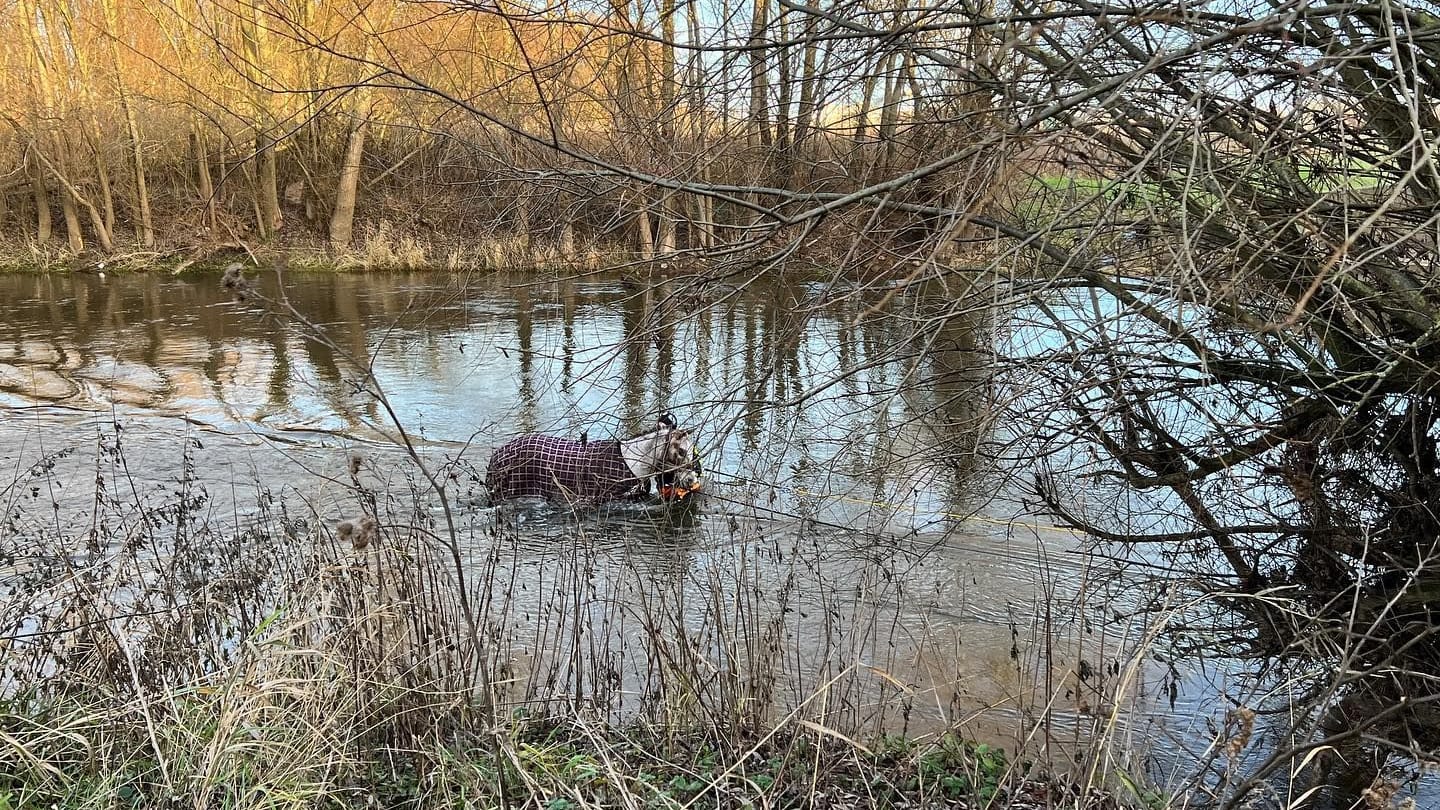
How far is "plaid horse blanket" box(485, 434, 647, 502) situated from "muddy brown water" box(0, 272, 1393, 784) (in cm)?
22

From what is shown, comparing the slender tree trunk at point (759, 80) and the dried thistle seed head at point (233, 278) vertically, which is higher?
the slender tree trunk at point (759, 80)

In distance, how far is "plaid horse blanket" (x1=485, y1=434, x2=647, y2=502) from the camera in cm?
806

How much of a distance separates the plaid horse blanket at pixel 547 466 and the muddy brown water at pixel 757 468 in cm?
22

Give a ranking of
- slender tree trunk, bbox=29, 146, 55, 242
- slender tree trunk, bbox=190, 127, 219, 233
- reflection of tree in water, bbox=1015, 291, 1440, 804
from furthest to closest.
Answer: slender tree trunk, bbox=190, 127, 219, 233
slender tree trunk, bbox=29, 146, 55, 242
reflection of tree in water, bbox=1015, 291, 1440, 804

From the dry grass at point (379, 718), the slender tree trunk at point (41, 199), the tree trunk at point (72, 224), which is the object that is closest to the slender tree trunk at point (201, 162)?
the tree trunk at point (72, 224)

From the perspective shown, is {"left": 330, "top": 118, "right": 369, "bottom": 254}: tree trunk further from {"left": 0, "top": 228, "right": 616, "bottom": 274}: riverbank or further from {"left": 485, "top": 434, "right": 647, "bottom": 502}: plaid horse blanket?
{"left": 485, "top": 434, "right": 647, "bottom": 502}: plaid horse blanket

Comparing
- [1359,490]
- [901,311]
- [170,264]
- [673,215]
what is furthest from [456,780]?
[170,264]

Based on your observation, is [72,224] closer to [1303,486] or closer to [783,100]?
[783,100]

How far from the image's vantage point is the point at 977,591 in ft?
22.6

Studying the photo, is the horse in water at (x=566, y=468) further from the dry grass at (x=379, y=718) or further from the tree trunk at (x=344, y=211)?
the tree trunk at (x=344, y=211)

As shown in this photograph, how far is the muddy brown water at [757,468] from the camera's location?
449 cm

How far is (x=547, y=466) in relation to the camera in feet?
26.3

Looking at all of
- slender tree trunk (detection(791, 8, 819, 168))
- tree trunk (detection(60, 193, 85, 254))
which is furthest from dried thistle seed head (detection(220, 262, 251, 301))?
tree trunk (detection(60, 193, 85, 254))

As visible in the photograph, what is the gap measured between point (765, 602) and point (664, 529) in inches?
61.2
